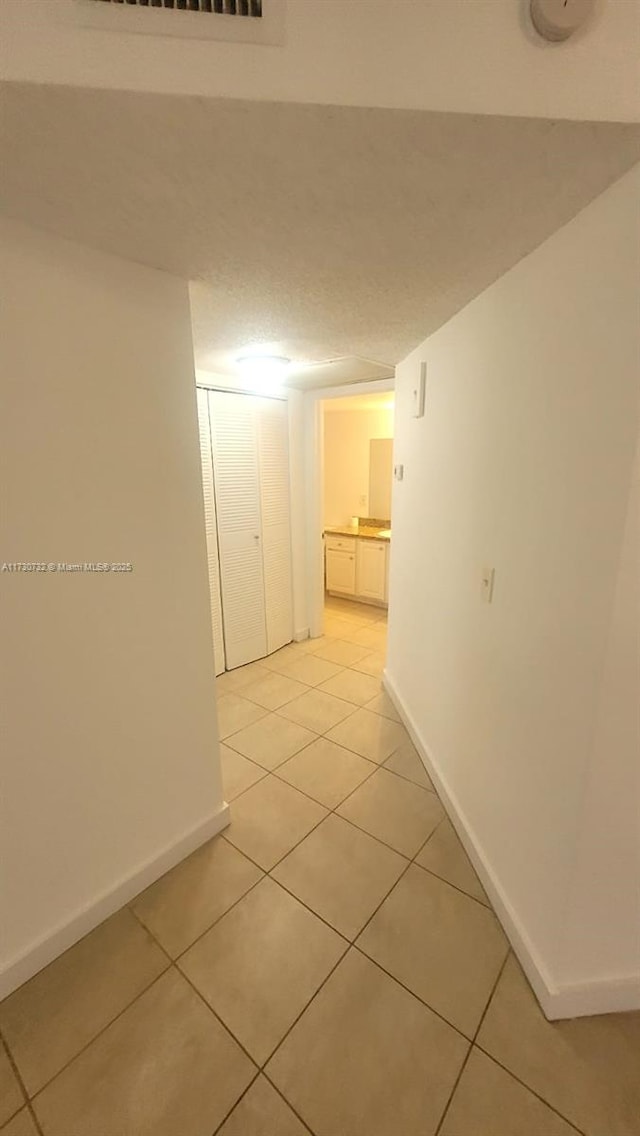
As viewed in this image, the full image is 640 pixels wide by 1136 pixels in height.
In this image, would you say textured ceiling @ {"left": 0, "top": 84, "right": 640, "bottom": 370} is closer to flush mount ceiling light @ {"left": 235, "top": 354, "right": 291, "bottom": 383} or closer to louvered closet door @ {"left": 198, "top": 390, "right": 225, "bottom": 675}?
flush mount ceiling light @ {"left": 235, "top": 354, "right": 291, "bottom": 383}

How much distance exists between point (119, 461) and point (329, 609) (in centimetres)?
352

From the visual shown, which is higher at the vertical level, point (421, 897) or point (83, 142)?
point (83, 142)

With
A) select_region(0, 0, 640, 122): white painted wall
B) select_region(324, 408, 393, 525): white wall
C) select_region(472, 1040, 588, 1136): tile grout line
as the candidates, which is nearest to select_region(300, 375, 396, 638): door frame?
select_region(324, 408, 393, 525): white wall

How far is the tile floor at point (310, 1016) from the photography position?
3.14 ft

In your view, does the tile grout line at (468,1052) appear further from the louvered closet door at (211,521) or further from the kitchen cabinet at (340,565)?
the kitchen cabinet at (340,565)

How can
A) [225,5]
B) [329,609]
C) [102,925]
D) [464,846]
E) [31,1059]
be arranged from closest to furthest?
[225,5], [31,1059], [102,925], [464,846], [329,609]

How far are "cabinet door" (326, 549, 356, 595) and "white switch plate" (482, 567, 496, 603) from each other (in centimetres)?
308

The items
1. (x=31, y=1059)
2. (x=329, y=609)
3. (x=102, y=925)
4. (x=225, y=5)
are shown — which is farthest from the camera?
(x=329, y=609)

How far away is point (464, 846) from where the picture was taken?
1.63 m

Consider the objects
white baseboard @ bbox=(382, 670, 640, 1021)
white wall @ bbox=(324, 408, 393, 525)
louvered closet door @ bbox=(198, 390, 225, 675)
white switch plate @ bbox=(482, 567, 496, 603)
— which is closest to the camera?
white baseboard @ bbox=(382, 670, 640, 1021)

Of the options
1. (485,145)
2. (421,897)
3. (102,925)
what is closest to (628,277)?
(485,145)

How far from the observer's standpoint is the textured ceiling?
71 cm

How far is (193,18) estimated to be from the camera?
672 millimetres

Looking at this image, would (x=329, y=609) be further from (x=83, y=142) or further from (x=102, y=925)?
(x=83, y=142)
